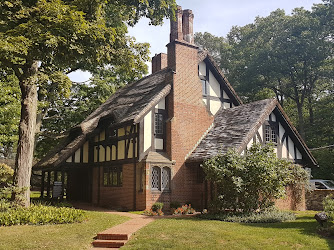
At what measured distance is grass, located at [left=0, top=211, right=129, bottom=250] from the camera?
1037cm

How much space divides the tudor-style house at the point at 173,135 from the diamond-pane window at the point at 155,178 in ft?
0.18

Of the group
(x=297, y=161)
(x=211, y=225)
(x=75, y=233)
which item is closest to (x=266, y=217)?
(x=211, y=225)

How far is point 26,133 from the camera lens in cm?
1605

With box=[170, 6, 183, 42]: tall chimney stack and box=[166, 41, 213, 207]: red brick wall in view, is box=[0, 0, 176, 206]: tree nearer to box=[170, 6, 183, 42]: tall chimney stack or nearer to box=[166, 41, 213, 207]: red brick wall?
box=[170, 6, 183, 42]: tall chimney stack

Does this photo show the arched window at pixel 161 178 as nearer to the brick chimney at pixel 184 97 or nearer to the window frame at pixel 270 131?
the brick chimney at pixel 184 97

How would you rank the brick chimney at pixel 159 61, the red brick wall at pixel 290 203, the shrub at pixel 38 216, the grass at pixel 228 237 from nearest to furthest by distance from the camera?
the grass at pixel 228 237 → the shrub at pixel 38 216 → the red brick wall at pixel 290 203 → the brick chimney at pixel 159 61

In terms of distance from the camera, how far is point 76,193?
25562 mm

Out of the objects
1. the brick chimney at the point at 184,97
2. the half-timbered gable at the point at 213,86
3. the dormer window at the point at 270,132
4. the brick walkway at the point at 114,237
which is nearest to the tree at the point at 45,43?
the brick chimney at the point at 184,97

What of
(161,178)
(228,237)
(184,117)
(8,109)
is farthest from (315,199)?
(8,109)

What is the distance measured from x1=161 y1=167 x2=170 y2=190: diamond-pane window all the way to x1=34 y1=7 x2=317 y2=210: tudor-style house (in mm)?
28

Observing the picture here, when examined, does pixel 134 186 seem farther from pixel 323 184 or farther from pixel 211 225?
pixel 323 184

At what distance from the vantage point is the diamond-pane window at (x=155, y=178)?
61.8 ft

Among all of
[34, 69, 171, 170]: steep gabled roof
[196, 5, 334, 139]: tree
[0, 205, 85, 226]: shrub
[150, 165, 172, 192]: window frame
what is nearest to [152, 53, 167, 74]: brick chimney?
[34, 69, 171, 170]: steep gabled roof

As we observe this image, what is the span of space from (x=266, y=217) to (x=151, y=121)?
27.5ft
